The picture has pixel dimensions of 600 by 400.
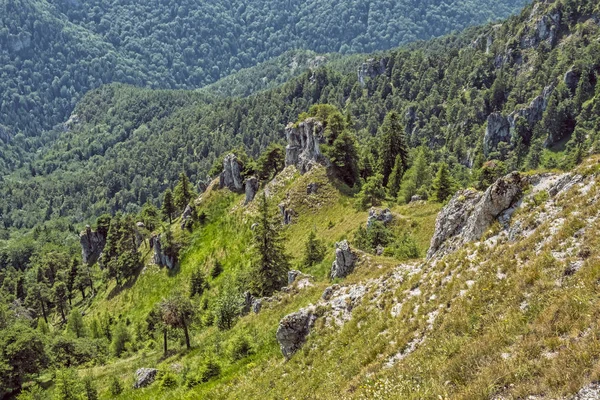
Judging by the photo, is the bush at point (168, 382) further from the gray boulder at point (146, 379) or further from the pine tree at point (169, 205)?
the pine tree at point (169, 205)

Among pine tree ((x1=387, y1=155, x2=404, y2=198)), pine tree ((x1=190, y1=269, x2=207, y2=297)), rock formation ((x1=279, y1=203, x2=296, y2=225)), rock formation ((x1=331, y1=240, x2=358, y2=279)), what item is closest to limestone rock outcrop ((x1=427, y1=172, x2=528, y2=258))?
rock formation ((x1=331, y1=240, x2=358, y2=279))

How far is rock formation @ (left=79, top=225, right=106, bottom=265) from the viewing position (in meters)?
151

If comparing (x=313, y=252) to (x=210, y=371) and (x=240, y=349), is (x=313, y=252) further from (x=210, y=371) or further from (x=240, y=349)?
(x=210, y=371)

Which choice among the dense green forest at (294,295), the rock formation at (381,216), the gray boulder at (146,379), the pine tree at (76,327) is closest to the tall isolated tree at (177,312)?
the dense green forest at (294,295)

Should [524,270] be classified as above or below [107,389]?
above

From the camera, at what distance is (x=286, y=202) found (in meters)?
82.1

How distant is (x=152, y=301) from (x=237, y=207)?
2610 cm

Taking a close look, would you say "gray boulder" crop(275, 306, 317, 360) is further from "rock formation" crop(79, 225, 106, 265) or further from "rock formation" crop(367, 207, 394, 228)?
"rock formation" crop(79, 225, 106, 265)

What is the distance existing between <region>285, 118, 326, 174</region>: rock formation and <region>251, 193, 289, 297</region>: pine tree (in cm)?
3232

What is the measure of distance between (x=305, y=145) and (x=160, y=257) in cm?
4119

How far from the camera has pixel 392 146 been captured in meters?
90.9

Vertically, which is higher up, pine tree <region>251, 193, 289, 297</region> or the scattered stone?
the scattered stone

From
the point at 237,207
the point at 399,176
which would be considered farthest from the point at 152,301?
the point at 399,176

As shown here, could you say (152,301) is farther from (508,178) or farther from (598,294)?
(598,294)
